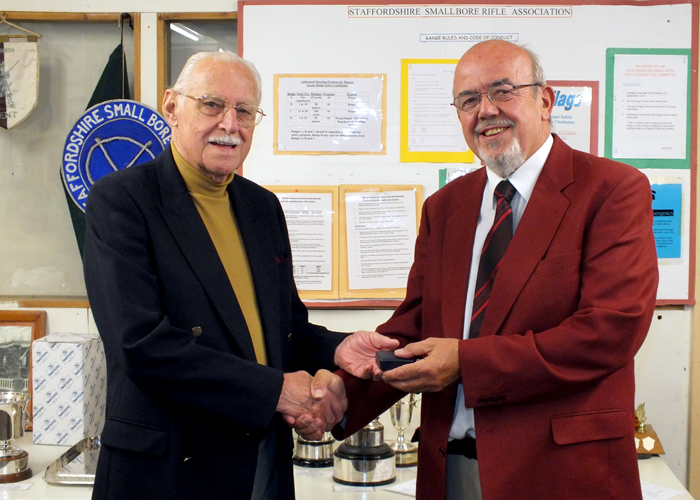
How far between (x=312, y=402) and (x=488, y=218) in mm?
649

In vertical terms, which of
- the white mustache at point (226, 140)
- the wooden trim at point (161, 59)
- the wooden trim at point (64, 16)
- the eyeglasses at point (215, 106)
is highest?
the wooden trim at point (64, 16)

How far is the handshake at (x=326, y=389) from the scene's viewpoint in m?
1.67

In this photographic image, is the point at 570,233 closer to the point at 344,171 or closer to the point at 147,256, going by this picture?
the point at 147,256

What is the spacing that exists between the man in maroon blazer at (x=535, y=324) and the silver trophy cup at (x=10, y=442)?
1333 millimetres

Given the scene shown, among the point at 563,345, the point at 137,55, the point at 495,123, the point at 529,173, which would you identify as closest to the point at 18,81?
the point at 137,55

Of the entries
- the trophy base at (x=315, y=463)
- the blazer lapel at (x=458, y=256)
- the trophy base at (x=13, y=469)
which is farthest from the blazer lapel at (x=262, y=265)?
the trophy base at (x=13, y=469)

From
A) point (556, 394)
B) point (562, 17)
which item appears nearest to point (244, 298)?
point (556, 394)

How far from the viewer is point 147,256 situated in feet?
5.08

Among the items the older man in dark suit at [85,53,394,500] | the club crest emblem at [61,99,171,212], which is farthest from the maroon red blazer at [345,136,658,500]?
the club crest emblem at [61,99,171,212]

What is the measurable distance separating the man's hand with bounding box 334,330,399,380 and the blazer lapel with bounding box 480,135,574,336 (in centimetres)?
40

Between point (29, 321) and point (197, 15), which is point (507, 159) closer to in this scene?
point (197, 15)

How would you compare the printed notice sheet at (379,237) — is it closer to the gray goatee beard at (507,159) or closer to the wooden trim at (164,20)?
the wooden trim at (164,20)

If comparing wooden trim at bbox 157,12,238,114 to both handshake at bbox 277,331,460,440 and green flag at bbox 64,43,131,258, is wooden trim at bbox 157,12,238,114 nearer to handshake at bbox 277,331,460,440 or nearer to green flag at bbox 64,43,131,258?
green flag at bbox 64,43,131,258

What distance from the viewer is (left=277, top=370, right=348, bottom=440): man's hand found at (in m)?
1.66
